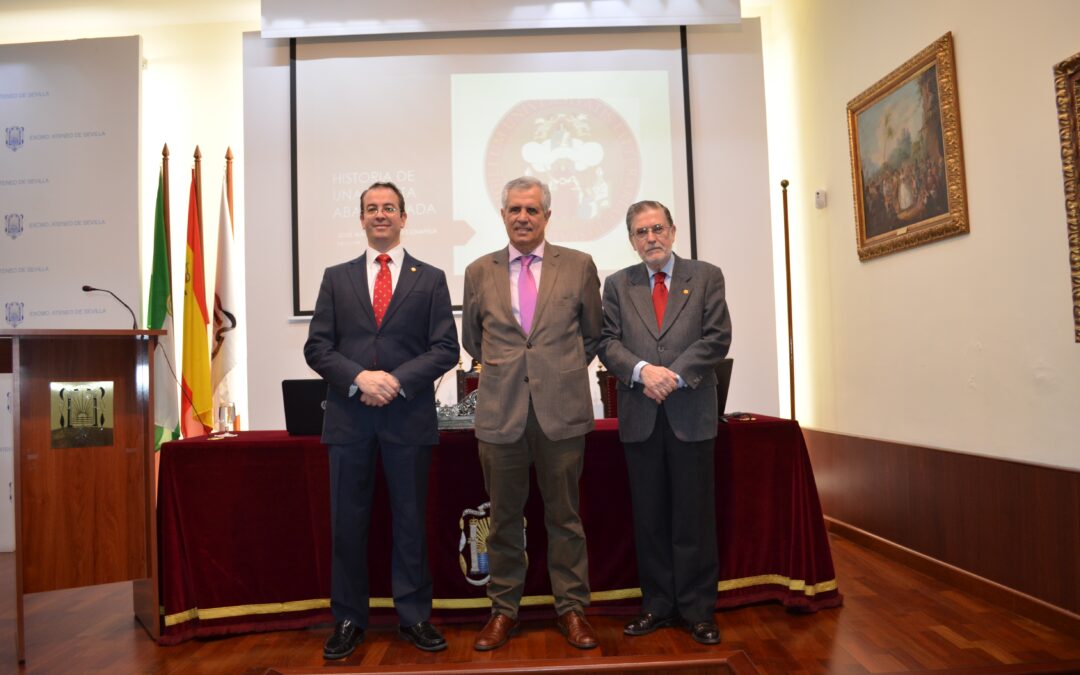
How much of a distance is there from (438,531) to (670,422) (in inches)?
39.2

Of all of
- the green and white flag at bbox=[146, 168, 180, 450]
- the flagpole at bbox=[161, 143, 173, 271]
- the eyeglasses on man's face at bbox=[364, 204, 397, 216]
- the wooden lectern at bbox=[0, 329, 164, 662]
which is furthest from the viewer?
the flagpole at bbox=[161, 143, 173, 271]

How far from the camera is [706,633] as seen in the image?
8.47 feet

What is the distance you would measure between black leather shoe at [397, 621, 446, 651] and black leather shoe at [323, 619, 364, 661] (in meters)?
0.17

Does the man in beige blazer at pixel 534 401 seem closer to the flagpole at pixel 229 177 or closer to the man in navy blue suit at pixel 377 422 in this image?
the man in navy blue suit at pixel 377 422

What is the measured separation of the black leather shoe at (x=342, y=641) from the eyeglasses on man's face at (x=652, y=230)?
169 centimetres

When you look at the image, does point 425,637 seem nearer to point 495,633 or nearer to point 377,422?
point 495,633

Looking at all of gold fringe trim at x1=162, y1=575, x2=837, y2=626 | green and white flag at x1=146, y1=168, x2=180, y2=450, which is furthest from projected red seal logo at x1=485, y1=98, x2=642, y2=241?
gold fringe trim at x1=162, y1=575, x2=837, y2=626

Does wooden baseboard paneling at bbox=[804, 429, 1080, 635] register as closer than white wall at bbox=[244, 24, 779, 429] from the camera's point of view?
Yes

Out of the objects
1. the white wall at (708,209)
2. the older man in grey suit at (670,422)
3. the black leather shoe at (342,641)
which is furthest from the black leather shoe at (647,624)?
the white wall at (708,209)

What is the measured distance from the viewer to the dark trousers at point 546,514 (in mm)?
2568

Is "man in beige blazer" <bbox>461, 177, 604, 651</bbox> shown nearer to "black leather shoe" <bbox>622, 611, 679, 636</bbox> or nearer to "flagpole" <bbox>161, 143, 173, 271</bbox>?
"black leather shoe" <bbox>622, 611, 679, 636</bbox>

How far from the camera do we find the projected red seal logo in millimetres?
5062

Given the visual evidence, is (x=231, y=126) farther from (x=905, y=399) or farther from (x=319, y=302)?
(x=905, y=399)

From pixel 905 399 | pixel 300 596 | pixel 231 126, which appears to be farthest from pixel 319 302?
pixel 231 126
